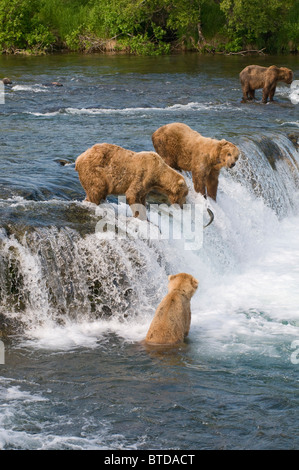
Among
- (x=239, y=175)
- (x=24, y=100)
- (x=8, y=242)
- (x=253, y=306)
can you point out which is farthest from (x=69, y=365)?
(x=24, y=100)

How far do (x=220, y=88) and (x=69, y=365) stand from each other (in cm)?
1784

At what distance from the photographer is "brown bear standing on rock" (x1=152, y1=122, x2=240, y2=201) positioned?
35.8 ft

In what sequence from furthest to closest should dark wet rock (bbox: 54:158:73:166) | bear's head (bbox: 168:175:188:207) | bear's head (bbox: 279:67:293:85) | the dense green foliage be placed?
the dense green foliage, bear's head (bbox: 279:67:293:85), dark wet rock (bbox: 54:158:73:166), bear's head (bbox: 168:175:188:207)

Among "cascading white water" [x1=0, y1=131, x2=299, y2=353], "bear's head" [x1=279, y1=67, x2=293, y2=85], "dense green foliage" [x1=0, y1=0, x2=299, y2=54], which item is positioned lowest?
"cascading white water" [x1=0, y1=131, x2=299, y2=353]

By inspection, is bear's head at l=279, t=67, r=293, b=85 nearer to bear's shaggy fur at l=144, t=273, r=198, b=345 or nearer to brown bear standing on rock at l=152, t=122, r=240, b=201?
brown bear standing on rock at l=152, t=122, r=240, b=201

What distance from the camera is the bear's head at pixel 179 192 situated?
10.0 metres

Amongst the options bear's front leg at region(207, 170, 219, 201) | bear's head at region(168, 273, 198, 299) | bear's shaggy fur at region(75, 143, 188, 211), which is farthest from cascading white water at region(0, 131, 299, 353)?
bear's shaggy fur at region(75, 143, 188, 211)

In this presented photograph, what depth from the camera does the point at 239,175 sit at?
13.6m

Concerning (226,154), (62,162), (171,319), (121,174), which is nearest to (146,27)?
(62,162)

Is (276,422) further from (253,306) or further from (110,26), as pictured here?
(110,26)

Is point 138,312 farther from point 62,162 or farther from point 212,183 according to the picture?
point 62,162

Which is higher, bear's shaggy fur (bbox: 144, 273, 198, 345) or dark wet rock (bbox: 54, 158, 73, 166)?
dark wet rock (bbox: 54, 158, 73, 166)

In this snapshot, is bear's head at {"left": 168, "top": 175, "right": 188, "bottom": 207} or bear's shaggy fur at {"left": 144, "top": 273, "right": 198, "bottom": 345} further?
bear's head at {"left": 168, "top": 175, "right": 188, "bottom": 207}

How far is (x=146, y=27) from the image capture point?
36469 mm
